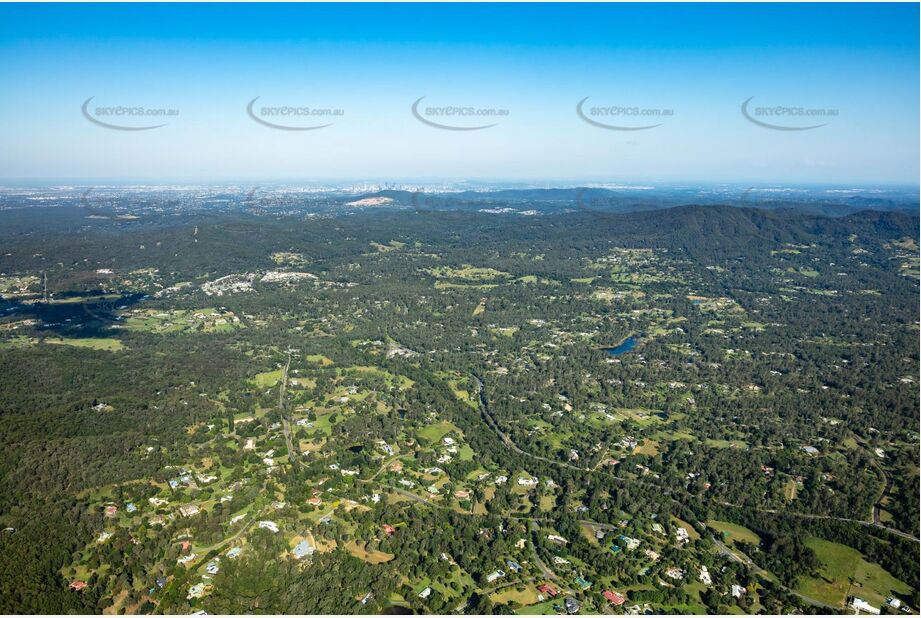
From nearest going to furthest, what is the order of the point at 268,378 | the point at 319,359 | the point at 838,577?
the point at 838,577
the point at 268,378
the point at 319,359

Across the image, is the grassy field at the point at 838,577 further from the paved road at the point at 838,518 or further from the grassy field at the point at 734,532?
the grassy field at the point at 734,532

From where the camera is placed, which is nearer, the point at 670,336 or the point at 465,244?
the point at 670,336

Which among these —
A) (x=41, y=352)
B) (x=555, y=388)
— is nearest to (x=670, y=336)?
(x=555, y=388)

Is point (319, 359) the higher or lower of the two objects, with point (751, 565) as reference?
higher

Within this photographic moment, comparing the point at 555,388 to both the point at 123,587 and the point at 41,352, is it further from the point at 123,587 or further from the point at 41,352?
the point at 41,352

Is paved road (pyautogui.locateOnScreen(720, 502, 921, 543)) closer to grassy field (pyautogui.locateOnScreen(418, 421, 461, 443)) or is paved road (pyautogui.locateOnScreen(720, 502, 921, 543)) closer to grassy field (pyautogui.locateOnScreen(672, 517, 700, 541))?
grassy field (pyautogui.locateOnScreen(672, 517, 700, 541))

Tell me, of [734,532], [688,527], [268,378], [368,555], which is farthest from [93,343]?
[734,532]

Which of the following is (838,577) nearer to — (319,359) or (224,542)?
(224,542)

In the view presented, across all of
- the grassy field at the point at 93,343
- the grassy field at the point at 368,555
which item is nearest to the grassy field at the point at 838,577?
the grassy field at the point at 368,555
